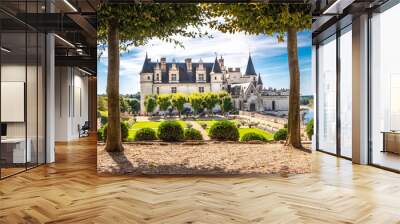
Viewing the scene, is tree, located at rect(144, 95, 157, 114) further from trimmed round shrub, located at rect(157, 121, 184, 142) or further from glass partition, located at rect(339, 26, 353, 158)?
glass partition, located at rect(339, 26, 353, 158)

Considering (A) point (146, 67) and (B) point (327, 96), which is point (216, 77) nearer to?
(A) point (146, 67)

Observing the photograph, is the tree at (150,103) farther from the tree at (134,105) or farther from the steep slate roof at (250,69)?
the steep slate roof at (250,69)

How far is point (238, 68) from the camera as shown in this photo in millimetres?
6641

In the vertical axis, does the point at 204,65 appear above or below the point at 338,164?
A: above

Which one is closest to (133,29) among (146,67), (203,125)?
(146,67)

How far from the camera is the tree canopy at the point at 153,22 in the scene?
21.8 feet

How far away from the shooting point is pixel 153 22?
6.70m

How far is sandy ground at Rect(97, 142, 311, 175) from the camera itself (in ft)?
22.0

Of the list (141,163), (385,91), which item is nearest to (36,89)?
(141,163)

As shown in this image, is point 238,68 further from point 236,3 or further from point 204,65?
point 236,3

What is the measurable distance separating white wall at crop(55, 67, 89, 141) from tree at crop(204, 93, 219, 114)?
950 cm

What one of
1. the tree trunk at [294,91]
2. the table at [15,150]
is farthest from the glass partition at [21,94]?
the tree trunk at [294,91]

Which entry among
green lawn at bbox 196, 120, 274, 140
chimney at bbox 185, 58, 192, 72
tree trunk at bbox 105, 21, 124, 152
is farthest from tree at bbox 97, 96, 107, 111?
green lawn at bbox 196, 120, 274, 140

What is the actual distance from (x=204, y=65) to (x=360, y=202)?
3.42m
